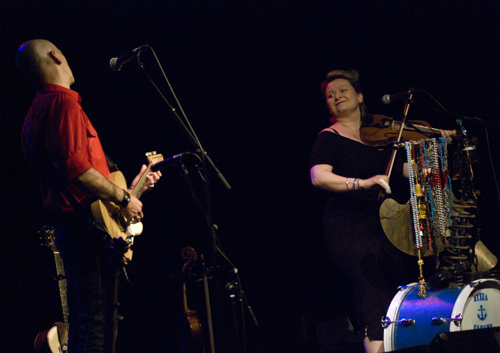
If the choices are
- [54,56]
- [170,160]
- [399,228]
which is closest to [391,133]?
[399,228]

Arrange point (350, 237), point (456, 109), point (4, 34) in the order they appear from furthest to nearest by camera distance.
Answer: point (456, 109) → point (4, 34) → point (350, 237)

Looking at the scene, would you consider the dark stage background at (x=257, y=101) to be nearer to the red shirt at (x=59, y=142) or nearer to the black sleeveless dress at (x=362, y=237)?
the black sleeveless dress at (x=362, y=237)

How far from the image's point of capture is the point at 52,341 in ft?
10.2

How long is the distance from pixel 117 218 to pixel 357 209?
4.88 ft

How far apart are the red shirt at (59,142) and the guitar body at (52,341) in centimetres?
107

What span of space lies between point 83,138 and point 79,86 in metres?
1.50

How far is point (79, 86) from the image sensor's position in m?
3.87

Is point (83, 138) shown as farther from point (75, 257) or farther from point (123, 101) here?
point (123, 101)

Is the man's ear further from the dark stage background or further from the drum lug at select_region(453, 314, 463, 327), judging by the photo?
the drum lug at select_region(453, 314, 463, 327)

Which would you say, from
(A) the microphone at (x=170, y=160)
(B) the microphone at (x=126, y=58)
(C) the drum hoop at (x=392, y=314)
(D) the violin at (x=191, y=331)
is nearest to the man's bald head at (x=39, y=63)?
(B) the microphone at (x=126, y=58)

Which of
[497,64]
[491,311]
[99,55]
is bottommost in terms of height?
[491,311]

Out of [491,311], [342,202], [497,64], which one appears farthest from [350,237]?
[497,64]

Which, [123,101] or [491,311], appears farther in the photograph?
[123,101]

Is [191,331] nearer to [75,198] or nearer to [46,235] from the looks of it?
[46,235]
